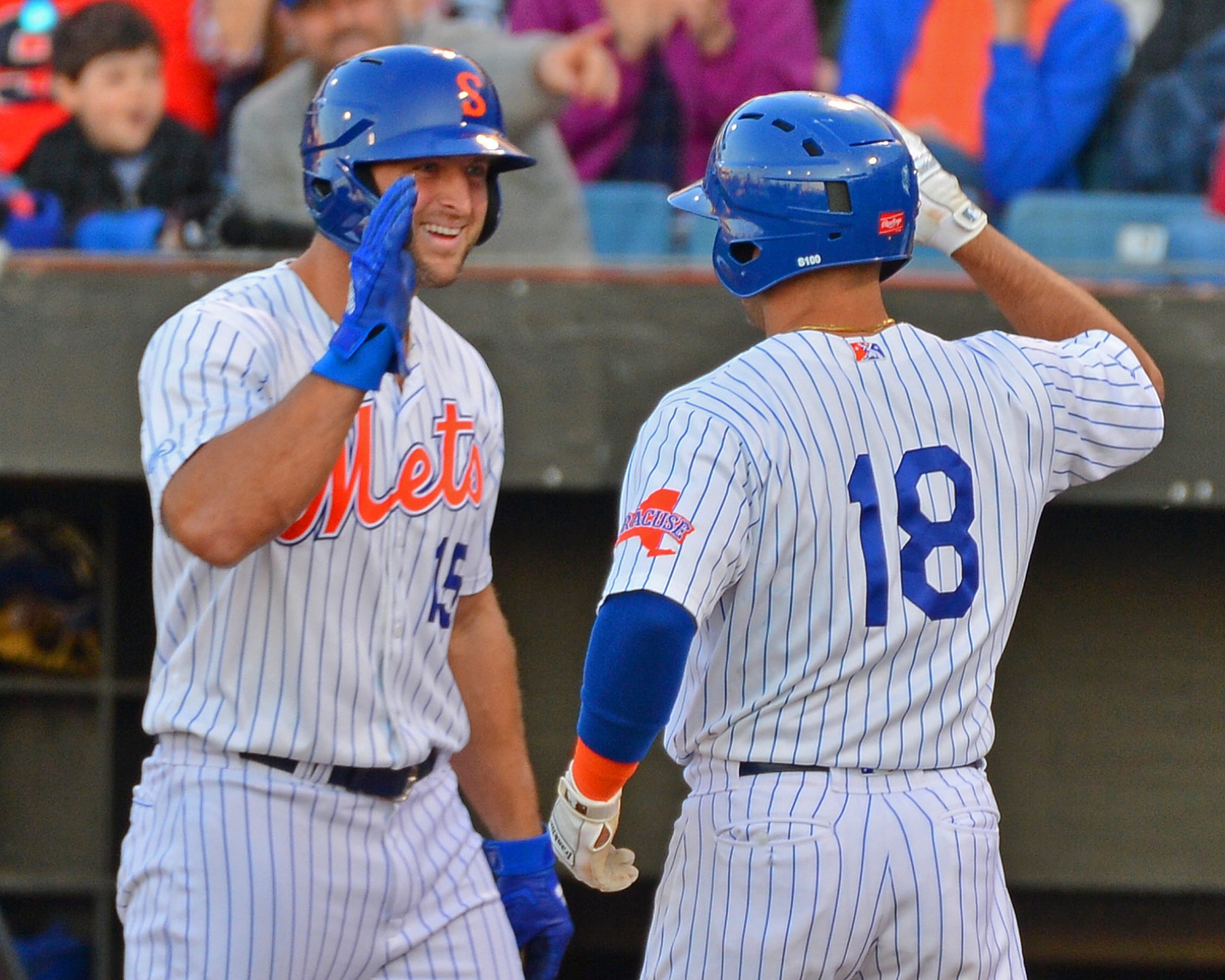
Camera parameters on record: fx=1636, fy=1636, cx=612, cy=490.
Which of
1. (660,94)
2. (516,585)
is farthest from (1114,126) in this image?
(516,585)

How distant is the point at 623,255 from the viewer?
445 centimetres

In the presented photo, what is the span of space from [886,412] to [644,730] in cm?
53

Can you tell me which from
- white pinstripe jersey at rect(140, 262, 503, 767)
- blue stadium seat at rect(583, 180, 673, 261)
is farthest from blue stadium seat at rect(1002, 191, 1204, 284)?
white pinstripe jersey at rect(140, 262, 503, 767)

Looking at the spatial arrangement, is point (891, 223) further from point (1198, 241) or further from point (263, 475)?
point (1198, 241)

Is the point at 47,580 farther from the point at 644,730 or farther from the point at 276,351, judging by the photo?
the point at 644,730

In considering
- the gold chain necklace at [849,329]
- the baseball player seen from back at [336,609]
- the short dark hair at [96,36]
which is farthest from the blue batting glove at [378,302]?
the short dark hair at [96,36]

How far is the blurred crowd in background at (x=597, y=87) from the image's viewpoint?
4.33 meters

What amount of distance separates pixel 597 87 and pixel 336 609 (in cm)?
236

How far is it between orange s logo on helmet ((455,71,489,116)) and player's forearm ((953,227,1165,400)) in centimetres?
78

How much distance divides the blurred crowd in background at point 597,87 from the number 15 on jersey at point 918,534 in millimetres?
2211

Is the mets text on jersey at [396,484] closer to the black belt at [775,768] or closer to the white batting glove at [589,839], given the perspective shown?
the white batting glove at [589,839]

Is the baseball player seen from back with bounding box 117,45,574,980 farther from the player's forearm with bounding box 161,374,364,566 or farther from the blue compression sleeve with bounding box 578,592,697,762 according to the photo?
the blue compression sleeve with bounding box 578,592,697,762

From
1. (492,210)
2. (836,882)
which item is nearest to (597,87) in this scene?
(492,210)

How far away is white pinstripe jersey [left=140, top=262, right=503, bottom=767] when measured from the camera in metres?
2.30
